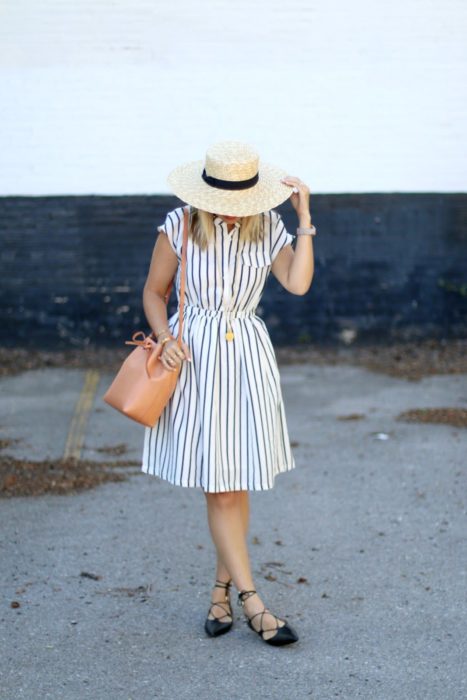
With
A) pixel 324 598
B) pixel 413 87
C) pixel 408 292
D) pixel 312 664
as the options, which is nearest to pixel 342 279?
pixel 408 292

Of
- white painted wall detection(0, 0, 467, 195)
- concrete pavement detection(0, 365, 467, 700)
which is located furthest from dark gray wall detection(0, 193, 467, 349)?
concrete pavement detection(0, 365, 467, 700)

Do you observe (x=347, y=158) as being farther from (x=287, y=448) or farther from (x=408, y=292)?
(x=287, y=448)

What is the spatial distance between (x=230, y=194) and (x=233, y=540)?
1287mm

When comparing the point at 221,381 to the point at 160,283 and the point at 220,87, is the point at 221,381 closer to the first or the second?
the point at 160,283

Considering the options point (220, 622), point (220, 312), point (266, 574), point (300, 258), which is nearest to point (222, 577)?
point (220, 622)

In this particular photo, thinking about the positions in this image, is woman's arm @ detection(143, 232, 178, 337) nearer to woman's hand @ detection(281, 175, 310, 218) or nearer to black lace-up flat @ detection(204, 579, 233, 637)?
woman's hand @ detection(281, 175, 310, 218)

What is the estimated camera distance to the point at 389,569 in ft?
17.5

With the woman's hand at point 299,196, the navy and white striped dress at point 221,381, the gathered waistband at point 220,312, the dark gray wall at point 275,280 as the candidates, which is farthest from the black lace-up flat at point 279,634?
the dark gray wall at point 275,280

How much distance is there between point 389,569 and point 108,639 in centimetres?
137

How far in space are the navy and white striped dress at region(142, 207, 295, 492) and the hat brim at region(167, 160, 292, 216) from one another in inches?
4.9

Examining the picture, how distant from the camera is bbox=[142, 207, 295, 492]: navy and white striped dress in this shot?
4492 mm

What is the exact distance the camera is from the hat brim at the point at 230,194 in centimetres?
434

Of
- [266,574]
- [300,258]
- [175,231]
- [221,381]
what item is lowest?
[266,574]

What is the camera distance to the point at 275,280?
31.8 feet
